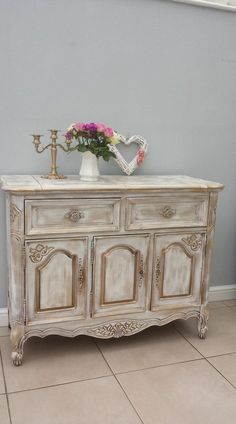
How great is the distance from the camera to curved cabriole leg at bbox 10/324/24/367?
1922 mm

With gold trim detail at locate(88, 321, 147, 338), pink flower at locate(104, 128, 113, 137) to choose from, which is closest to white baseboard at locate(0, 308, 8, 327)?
gold trim detail at locate(88, 321, 147, 338)

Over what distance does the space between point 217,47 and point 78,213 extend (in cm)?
144

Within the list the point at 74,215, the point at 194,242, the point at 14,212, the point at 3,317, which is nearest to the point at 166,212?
the point at 194,242

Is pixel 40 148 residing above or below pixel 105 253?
above

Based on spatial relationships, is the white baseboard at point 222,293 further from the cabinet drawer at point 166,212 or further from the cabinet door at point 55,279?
the cabinet door at point 55,279

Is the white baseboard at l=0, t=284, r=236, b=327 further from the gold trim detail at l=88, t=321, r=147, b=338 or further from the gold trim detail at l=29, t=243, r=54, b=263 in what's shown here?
the gold trim detail at l=29, t=243, r=54, b=263

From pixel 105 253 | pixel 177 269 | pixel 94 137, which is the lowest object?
pixel 177 269

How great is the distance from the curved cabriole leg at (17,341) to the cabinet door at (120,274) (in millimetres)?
378

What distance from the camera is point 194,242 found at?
219 cm

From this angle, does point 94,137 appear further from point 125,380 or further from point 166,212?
point 125,380

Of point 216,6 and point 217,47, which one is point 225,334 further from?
point 216,6

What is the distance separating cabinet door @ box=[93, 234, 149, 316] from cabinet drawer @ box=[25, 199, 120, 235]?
88mm

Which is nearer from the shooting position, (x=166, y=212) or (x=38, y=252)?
(x=38, y=252)

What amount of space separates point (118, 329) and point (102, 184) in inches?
30.4
